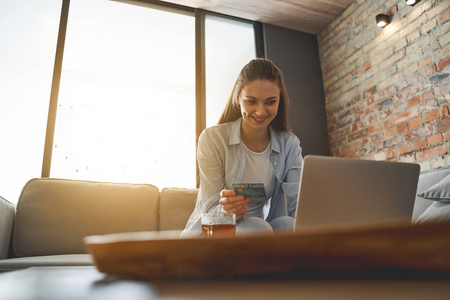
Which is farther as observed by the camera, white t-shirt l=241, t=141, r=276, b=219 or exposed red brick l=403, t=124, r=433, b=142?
exposed red brick l=403, t=124, r=433, b=142

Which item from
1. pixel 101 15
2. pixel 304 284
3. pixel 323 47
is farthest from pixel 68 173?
pixel 323 47

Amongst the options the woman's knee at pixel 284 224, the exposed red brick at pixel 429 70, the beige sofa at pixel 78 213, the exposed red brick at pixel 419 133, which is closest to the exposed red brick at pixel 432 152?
the exposed red brick at pixel 419 133

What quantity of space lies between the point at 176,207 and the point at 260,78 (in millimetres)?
996

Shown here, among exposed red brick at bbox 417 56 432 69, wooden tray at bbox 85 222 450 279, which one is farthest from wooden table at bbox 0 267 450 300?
exposed red brick at bbox 417 56 432 69

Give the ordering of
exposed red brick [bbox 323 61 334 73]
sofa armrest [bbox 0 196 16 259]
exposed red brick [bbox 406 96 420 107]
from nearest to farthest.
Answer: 1. sofa armrest [bbox 0 196 16 259]
2. exposed red brick [bbox 406 96 420 107]
3. exposed red brick [bbox 323 61 334 73]

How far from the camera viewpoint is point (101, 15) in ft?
9.52

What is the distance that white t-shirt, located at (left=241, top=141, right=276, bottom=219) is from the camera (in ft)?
4.56

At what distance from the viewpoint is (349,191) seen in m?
0.70

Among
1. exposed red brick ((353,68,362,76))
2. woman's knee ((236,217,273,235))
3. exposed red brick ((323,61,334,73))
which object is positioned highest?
exposed red brick ((323,61,334,73))

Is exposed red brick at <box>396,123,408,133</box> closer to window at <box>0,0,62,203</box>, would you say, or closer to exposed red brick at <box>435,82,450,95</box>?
exposed red brick at <box>435,82,450,95</box>

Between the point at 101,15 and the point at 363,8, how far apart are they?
248cm

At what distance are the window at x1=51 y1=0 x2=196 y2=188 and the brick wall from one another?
4.86 ft

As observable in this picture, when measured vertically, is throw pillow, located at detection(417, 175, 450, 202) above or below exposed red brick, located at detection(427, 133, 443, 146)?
below

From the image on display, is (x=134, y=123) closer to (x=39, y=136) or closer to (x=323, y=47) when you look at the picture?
(x=39, y=136)
